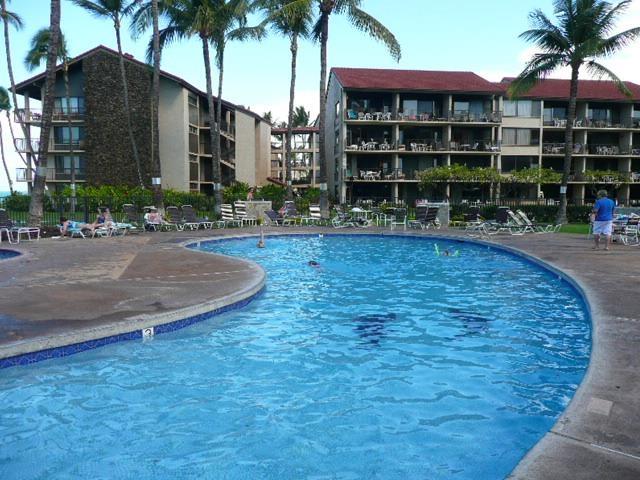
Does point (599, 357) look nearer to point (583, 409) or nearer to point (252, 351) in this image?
point (583, 409)

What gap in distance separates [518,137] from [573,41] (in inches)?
745

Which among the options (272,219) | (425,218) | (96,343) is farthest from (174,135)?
(96,343)

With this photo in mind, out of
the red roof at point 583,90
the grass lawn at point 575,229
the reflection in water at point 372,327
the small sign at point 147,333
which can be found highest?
the red roof at point 583,90

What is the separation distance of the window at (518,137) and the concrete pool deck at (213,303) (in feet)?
99.8

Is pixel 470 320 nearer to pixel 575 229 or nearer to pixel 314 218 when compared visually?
pixel 314 218

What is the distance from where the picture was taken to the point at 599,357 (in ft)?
19.0

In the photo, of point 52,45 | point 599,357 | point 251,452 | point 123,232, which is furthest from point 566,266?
point 52,45

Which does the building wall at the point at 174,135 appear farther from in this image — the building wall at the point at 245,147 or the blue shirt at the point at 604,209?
the blue shirt at the point at 604,209

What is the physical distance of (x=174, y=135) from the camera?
140 ft

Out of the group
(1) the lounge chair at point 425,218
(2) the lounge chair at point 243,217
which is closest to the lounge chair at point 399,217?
(1) the lounge chair at point 425,218

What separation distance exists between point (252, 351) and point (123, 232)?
16.0 metres

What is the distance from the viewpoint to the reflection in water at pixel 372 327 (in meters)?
8.03

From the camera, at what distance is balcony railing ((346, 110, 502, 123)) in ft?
143

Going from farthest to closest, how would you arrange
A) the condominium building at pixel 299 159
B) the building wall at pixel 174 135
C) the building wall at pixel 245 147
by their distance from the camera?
1. the condominium building at pixel 299 159
2. the building wall at pixel 245 147
3. the building wall at pixel 174 135
